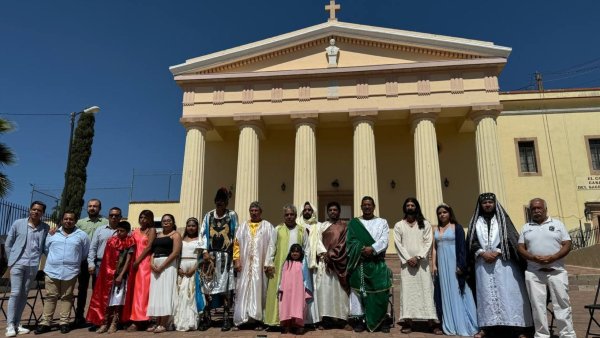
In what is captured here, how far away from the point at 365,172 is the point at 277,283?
32.8ft

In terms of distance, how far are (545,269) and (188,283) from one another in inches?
186

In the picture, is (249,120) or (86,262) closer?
(86,262)

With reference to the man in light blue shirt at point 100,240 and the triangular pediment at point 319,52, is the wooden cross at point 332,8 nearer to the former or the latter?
the triangular pediment at point 319,52

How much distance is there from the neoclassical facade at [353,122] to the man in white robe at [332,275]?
9.06 meters

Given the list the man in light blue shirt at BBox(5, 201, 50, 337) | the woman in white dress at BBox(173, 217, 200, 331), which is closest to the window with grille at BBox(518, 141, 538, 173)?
the woman in white dress at BBox(173, 217, 200, 331)

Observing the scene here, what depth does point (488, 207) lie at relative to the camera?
5617 mm

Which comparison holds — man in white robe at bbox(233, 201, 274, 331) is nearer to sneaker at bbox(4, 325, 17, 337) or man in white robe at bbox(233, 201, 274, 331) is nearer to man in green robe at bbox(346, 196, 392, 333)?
man in green robe at bbox(346, 196, 392, 333)

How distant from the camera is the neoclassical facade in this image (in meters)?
15.7

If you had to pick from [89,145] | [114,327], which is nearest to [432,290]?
[114,327]

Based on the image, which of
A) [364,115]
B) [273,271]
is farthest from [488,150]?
[273,271]

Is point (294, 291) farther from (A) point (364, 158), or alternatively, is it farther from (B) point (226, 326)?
(A) point (364, 158)

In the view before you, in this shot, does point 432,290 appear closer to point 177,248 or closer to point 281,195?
point 177,248

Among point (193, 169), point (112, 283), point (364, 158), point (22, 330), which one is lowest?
point (22, 330)

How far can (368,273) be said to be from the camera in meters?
5.99
